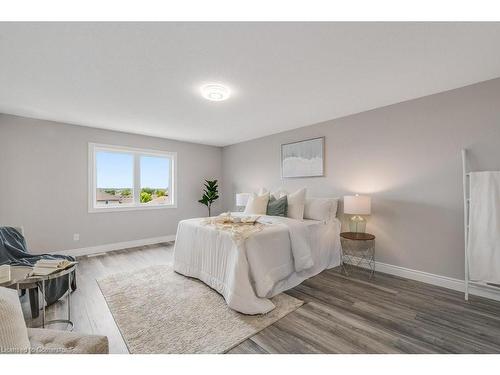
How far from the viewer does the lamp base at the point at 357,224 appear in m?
3.19

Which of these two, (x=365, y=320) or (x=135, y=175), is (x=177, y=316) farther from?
(x=135, y=175)

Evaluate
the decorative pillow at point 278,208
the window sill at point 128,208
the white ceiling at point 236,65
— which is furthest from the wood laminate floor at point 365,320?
the white ceiling at point 236,65

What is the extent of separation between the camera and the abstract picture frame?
3785mm

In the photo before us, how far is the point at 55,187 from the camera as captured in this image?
12.1ft

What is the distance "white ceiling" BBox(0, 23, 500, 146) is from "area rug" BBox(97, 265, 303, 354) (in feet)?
A: 7.60

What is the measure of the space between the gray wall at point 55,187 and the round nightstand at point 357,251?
3.94m

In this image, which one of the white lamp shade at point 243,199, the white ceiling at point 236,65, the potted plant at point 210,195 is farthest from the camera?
the potted plant at point 210,195

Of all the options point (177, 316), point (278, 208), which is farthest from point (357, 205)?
point (177, 316)

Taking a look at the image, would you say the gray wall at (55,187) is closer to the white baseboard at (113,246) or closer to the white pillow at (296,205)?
the white baseboard at (113,246)

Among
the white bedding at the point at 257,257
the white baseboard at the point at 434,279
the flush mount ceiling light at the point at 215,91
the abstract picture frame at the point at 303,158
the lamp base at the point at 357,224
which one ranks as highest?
the flush mount ceiling light at the point at 215,91
